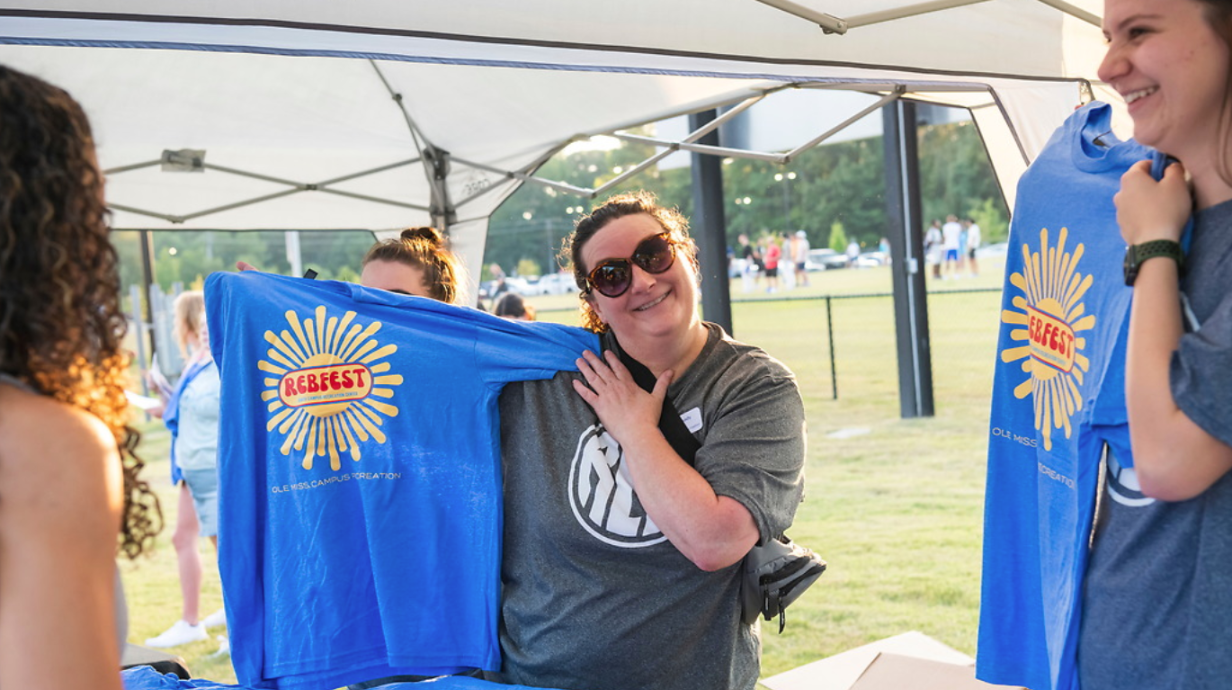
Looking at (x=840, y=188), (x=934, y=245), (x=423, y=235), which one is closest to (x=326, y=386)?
(x=423, y=235)

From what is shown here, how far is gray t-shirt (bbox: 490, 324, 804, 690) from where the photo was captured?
1.78m

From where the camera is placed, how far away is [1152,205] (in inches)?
49.1

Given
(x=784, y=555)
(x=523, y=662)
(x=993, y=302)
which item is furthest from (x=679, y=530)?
(x=993, y=302)

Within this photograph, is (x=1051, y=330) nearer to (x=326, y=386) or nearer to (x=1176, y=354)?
(x=1176, y=354)

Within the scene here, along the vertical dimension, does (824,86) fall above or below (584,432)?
above

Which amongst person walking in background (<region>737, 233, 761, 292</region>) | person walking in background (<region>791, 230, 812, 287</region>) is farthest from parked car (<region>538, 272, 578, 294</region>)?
person walking in background (<region>791, 230, 812, 287</region>)

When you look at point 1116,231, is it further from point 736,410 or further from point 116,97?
point 116,97

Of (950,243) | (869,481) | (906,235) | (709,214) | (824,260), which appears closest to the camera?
(709,214)

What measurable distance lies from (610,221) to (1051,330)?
2.82 feet

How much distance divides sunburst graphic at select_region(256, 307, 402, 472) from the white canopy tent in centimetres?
65

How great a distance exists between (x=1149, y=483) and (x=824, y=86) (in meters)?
2.27

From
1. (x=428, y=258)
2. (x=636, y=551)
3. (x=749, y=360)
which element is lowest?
(x=636, y=551)

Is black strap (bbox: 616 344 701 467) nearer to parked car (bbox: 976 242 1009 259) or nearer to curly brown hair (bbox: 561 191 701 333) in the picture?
curly brown hair (bbox: 561 191 701 333)

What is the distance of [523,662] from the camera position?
1878mm
